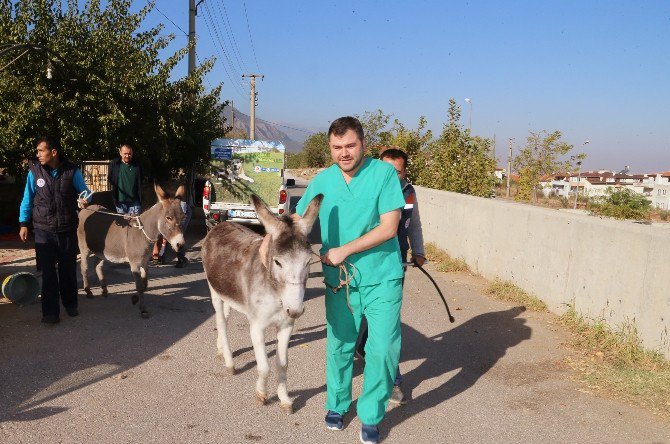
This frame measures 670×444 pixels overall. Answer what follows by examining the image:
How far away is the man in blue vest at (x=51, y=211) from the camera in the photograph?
644 cm

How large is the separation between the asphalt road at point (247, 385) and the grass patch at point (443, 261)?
3105 millimetres

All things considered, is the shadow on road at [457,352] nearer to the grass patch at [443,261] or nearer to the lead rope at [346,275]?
the lead rope at [346,275]

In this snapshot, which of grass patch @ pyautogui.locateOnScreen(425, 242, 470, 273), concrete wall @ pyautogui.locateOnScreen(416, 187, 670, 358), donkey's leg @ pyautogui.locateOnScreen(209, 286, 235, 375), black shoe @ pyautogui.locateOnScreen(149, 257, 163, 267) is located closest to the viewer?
donkey's leg @ pyautogui.locateOnScreen(209, 286, 235, 375)

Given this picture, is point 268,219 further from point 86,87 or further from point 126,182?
point 86,87

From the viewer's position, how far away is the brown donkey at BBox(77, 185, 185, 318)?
23.0 feet

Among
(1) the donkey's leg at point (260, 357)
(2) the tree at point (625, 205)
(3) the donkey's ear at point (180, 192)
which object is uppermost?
(3) the donkey's ear at point (180, 192)

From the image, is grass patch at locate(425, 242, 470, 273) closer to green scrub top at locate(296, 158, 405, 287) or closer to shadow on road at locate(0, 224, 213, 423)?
shadow on road at locate(0, 224, 213, 423)

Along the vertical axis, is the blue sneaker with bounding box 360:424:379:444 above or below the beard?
below

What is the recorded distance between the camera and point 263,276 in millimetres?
4297

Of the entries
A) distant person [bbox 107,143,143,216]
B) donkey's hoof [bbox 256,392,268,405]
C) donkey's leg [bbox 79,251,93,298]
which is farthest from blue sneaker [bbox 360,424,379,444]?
distant person [bbox 107,143,143,216]

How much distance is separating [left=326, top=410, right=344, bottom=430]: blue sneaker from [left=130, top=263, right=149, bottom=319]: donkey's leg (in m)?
3.72

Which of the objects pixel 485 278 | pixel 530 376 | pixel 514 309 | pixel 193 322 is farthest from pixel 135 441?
pixel 485 278

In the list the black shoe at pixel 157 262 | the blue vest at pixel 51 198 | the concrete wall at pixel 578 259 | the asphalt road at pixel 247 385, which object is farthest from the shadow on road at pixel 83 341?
the concrete wall at pixel 578 259

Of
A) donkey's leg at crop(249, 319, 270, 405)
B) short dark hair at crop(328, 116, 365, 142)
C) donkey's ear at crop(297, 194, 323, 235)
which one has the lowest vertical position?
donkey's leg at crop(249, 319, 270, 405)
